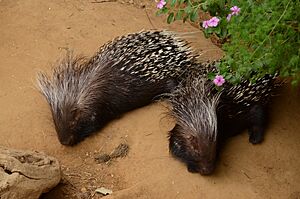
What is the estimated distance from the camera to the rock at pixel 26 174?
2.60 meters

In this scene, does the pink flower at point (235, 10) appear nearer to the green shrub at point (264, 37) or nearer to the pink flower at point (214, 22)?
the green shrub at point (264, 37)

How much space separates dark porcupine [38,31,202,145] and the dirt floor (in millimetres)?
84

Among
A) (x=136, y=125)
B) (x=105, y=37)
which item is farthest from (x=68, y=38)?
(x=136, y=125)

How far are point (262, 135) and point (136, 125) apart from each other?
707mm

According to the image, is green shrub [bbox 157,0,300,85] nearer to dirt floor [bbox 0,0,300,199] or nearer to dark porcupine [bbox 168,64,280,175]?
dark porcupine [bbox 168,64,280,175]

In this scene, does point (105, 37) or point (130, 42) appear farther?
point (105, 37)

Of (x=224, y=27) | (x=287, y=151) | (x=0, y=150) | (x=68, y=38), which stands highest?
(x=224, y=27)

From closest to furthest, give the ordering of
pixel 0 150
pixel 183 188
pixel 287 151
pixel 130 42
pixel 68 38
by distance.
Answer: pixel 0 150 → pixel 183 188 → pixel 287 151 → pixel 130 42 → pixel 68 38

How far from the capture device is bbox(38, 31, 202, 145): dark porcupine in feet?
11.0

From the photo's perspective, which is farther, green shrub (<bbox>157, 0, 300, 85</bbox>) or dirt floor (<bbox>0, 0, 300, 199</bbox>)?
dirt floor (<bbox>0, 0, 300, 199</bbox>)

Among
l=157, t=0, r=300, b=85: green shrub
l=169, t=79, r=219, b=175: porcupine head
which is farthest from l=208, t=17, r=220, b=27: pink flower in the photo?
l=169, t=79, r=219, b=175: porcupine head

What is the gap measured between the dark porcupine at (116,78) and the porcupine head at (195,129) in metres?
0.29

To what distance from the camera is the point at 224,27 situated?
111 inches

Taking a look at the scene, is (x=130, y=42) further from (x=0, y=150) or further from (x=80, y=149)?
(x=0, y=150)
